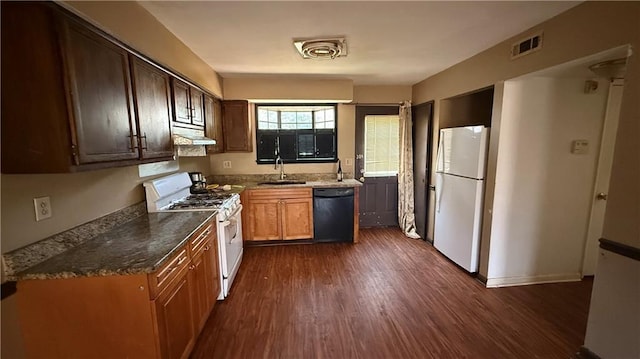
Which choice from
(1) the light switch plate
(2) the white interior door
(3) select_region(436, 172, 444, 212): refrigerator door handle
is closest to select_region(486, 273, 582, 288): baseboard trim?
(2) the white interior door

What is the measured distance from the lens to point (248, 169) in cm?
418

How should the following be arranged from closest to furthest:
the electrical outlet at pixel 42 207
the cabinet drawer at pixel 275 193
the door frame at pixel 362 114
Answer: the electrical outlet at pixel 42 207
the cabinet drawer at pixel 275 193
the door frame at pixel 362 114

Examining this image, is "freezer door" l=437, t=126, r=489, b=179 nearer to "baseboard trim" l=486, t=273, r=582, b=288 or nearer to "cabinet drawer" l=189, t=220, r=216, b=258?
"baseboard trim" l=486, t=273, r=582, b=288

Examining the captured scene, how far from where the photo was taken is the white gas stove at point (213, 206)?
2367 mm

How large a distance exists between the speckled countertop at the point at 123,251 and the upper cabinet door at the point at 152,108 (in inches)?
21.2

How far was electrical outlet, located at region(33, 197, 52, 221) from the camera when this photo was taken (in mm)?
1358

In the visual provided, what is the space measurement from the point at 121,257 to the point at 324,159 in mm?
3192

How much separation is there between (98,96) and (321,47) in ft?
5.70

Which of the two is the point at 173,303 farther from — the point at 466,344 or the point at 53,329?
the point at 466,344

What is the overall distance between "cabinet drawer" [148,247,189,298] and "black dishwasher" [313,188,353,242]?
2249 mm

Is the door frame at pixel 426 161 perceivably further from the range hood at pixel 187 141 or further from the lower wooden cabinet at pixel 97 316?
the lower wooden cabinet at pixel 97 316

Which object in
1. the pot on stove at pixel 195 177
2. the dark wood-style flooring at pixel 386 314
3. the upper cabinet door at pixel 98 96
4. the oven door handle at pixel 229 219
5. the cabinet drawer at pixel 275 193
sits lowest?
the dark wood-style flooring at pixel 386 314

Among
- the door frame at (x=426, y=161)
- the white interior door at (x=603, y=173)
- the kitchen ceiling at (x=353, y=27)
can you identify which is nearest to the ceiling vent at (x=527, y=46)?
the kitchen ceiling at (x=353, y=27)

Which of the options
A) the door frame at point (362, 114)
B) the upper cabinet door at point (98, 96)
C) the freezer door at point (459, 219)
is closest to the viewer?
the upper cabinet door at point (98, 96)
